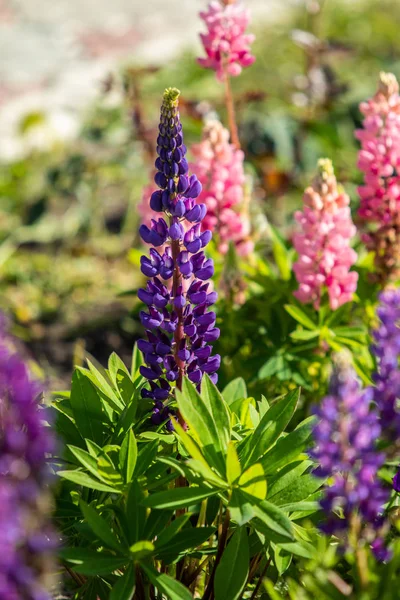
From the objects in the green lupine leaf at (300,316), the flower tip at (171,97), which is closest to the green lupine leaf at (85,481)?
the flower tip at (171,97)

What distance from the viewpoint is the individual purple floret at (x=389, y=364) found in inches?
60.2

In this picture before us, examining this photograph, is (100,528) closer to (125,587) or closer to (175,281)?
(125,587)

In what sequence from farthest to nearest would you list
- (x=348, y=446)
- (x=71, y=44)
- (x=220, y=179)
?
(x=71, y=44)
(x=220, y=179)
(x=348, y=446)

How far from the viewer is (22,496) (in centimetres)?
129

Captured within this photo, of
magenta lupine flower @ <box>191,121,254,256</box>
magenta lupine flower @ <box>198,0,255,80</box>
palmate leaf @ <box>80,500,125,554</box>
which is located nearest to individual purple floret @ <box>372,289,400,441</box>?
palmate leaf @ <box>80,500,125,554</box>

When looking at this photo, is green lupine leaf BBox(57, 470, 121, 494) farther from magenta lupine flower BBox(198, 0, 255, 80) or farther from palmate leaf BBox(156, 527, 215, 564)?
magenta lupine flower BBox(198, 0, 255, 80)

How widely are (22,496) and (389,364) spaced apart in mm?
699

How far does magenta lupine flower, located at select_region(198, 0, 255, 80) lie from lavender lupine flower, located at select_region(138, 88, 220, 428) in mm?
1146

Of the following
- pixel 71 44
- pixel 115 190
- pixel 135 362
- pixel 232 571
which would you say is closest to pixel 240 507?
pixel 232 571

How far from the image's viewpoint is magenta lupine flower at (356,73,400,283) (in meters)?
2.69

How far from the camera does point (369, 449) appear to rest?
1.42 meters

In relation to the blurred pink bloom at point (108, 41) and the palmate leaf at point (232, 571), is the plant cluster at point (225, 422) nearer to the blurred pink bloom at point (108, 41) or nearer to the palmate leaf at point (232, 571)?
the palmate leaf at point (232, 571)

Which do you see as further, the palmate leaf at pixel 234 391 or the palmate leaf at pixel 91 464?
the palmate leaf at pixel 234 391

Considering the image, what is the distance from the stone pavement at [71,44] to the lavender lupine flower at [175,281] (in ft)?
16.0
